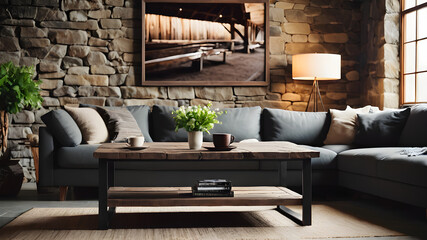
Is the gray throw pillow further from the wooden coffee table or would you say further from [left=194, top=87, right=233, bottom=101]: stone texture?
the wooden coffee table

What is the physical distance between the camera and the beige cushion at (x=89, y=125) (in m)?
4.07

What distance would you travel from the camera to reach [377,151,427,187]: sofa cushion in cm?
290

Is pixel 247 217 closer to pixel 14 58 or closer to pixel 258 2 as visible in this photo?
pixel 258 2

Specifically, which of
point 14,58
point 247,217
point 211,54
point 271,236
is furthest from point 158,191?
point 14,58

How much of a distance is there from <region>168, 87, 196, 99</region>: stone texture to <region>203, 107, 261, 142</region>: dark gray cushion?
0.76 meters

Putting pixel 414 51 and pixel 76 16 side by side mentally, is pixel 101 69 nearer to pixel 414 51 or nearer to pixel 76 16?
pixel 76 16

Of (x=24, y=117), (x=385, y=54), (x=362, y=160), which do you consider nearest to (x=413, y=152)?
(x=362, y=160)

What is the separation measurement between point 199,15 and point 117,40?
0.99 m

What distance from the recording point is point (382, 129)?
418cm

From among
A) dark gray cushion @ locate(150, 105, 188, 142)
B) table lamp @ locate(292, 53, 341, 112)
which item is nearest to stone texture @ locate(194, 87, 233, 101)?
dark gray cushion @ locate(150, 105, 188, 142)

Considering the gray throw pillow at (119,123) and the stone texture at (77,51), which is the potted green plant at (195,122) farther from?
the stone texture at (77,51)

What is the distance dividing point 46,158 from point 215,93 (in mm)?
2178

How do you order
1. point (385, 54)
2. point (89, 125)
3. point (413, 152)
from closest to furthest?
point (413, 152)
point (89, 125)
point (385, 54)

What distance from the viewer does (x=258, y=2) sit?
17.4ft
